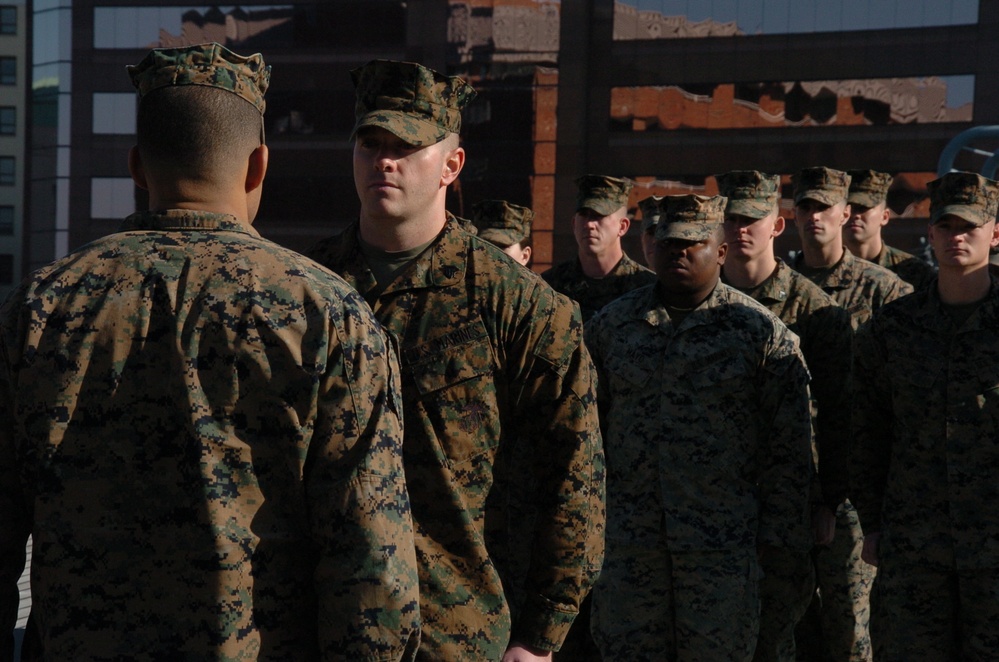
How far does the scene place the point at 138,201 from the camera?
4541 centimetres

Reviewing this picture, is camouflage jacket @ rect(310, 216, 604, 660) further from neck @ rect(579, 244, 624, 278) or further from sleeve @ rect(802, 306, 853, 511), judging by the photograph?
neck @ rect(579, 244, 624, 278)

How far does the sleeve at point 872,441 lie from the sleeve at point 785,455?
25 cm

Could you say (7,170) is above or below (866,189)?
below

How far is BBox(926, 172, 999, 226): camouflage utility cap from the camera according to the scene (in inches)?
228

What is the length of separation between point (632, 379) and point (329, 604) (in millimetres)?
3596

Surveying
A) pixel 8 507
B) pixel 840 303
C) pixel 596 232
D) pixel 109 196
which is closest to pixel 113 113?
pixel 109 196

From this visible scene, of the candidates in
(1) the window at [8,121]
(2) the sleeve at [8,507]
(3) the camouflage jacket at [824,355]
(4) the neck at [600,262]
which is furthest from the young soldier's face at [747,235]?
(1) the window at [8,121]

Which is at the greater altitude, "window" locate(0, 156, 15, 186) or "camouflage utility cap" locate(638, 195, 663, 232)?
"camouflage utility cap" locate(638, 195, 663, 232)

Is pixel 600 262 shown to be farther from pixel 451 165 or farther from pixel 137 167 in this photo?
pixel 137 167

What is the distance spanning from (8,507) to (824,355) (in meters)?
4.66

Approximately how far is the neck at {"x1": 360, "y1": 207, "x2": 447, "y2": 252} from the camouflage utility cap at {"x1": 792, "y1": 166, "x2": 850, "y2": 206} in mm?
4765

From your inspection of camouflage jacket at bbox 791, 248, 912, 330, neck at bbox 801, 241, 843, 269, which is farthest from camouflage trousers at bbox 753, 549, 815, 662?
neck at bbox 801, 241, 843, 269

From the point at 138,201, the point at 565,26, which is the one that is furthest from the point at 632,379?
the point at 138,201

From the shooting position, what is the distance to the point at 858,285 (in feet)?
25.0
